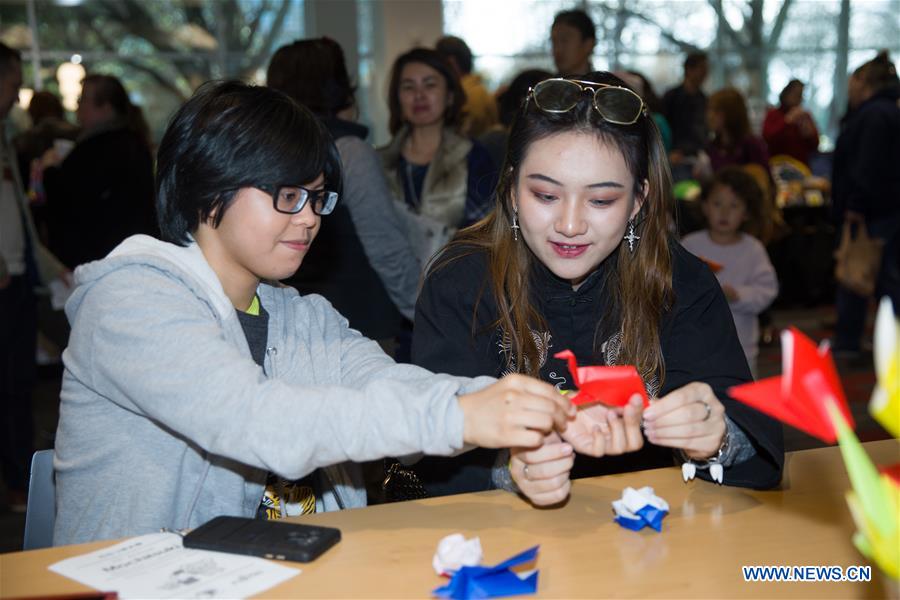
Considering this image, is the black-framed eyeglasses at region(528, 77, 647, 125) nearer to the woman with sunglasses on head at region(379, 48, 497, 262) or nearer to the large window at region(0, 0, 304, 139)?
the woman with sunglasses on head at region(379, 48, 497, 262)

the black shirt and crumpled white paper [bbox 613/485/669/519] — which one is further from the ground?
the black shirt

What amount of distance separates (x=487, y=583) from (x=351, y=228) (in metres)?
2.19

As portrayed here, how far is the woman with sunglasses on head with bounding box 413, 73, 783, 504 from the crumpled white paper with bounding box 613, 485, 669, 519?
0.98 feet

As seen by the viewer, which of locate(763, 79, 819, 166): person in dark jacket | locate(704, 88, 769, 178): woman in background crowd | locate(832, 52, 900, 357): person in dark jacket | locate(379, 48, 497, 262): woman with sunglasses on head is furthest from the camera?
locate(763, 79, 819, 166): person in dark jacket

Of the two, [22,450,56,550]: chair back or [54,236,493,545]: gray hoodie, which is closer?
[54,236,493,545]: gray hoodie

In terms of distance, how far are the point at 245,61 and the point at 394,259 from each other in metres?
8.52

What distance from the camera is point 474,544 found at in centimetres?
137

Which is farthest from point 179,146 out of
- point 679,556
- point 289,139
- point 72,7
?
point 72,7

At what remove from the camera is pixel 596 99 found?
6.52 feet

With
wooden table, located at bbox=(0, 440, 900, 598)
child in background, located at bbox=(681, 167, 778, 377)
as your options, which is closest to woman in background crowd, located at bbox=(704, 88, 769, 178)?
child in background, located at bbox=(681, 167, 778, 377)

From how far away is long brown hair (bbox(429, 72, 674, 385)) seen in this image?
2.00m

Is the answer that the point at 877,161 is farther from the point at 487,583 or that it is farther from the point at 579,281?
the point at 487,583

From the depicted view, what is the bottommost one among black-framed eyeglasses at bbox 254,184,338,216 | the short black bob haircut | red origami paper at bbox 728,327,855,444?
red origami paper at bbox 728,327,855,444

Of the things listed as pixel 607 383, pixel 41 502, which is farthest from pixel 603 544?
pixel 41 502
